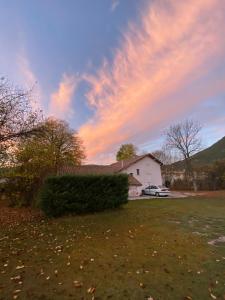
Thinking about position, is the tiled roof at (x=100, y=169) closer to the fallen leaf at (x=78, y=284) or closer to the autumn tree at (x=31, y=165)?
the autumn tree at (x=31, y=165)

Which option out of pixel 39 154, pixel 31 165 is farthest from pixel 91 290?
pixel 31 165

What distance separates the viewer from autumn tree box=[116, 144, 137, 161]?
68750mm

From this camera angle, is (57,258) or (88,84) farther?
(88,84)

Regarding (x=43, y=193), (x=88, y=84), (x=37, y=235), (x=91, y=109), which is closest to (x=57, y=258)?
(x=37, y=235)

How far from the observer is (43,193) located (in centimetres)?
1697

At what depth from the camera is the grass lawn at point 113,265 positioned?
16.7 ft

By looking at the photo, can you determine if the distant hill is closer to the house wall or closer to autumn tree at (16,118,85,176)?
the house wall

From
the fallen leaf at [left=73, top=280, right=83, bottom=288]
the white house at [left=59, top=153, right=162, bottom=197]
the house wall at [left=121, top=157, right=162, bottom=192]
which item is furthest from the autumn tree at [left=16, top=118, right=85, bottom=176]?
the house wall at [left=121, top=157, right=162, bottom=192]

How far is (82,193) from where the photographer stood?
1792cm

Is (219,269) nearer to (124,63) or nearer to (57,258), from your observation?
(57,258)

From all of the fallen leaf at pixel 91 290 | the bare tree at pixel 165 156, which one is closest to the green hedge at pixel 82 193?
the fallen leaf at pixel 91 290

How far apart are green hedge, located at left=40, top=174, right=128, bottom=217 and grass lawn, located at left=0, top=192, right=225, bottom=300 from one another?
575 cm

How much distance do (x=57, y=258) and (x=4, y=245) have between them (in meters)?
3.08

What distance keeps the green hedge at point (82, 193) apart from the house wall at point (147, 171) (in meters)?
24.0
